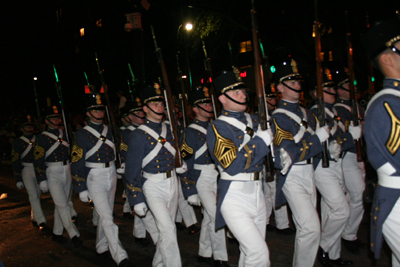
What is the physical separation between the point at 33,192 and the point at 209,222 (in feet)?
15.9

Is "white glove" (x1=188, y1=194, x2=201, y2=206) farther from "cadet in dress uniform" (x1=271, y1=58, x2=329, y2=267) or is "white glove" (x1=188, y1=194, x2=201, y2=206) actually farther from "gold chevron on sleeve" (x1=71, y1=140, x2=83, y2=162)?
"gold chevron on sleeve" (x1=71, y1=140, x2=83, y2=162)

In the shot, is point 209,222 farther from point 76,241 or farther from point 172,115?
point 76,241

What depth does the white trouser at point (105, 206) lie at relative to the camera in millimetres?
5086

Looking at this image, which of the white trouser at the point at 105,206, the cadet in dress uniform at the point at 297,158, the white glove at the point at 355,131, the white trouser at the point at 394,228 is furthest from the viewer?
the white trouser at the point at 105,206

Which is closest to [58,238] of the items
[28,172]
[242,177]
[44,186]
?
[44,186]

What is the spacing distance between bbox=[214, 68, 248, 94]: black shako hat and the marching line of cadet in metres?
0.01

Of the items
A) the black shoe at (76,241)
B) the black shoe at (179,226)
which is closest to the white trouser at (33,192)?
the black shoe at (76,241)

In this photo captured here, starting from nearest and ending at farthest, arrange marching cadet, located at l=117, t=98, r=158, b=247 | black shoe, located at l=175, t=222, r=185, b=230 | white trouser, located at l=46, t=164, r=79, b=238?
1. marching cadet, located at l=117, t=98, r=158, b=247
2. white trouser, located at l=46, t=164, r=79, b=238
3. black shoe, located at l=175, t=222, r=185, b=230

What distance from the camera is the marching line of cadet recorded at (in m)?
2.65

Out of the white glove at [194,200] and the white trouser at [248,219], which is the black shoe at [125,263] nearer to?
the white glove at [194,200]

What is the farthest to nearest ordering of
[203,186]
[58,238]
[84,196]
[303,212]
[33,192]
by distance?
[33,192]
[58,238]
[84,196]
[203,186]
[303,212]

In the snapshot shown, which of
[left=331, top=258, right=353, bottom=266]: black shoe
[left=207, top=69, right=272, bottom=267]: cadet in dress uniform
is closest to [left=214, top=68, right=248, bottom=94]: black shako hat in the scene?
[left=207, top=69, right=272, bottom=267]: cadet in dress uniform

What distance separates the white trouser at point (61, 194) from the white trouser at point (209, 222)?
2.87 m

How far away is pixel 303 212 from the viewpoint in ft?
13.3
